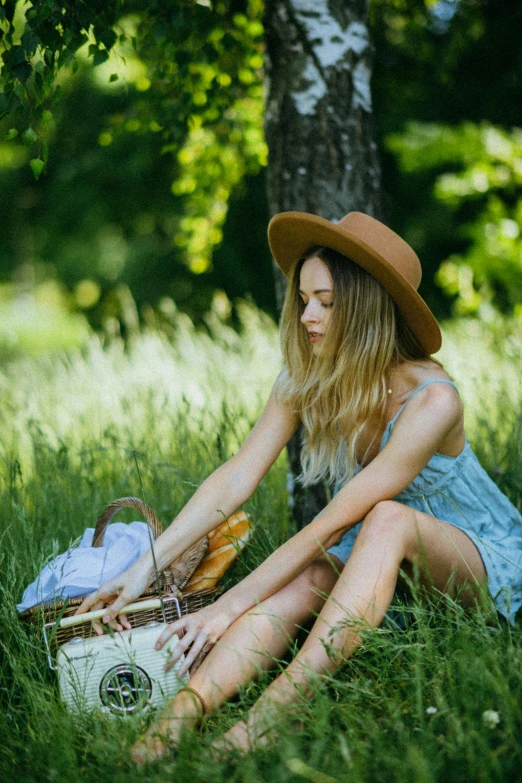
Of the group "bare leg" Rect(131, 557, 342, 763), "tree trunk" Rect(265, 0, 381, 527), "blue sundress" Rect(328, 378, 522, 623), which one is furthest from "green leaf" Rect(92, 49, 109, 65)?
"bare leg" Rect(131, 557, 342, 763)

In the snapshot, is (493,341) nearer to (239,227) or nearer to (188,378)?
(188,378)

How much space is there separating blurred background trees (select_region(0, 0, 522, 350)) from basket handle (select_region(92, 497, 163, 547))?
104 cm

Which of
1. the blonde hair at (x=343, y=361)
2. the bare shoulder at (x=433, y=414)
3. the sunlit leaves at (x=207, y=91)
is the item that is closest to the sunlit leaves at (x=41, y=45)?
the sunlit leaves at (x=207, y=91)

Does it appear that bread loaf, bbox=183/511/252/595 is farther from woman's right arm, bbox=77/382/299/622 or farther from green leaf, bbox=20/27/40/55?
green leaf, bbox=20/27/40/55

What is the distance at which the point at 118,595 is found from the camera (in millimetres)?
2238

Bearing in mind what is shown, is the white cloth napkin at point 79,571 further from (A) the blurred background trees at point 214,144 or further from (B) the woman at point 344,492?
(A) the blurred background trees at point 214,144

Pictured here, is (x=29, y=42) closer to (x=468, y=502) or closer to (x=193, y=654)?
(x=193, y=654)

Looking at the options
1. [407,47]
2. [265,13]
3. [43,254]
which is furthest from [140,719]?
[43,254]

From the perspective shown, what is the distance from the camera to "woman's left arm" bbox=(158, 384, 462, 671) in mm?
2135

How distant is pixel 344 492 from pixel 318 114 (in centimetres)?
162

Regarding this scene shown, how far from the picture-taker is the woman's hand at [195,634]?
2.07 m

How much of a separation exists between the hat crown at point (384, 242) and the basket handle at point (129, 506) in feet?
3.37

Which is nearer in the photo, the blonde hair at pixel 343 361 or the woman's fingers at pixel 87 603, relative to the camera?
the woman's fingers at pixel 87 603

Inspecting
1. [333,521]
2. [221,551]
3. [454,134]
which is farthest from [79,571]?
[454,134]
